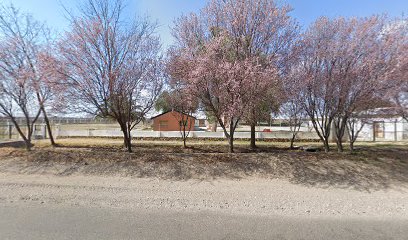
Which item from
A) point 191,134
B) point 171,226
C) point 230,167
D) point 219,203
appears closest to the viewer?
point 171,226

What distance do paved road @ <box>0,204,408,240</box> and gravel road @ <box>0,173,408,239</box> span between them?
0.06 ft

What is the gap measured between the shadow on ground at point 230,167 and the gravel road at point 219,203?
42 cm

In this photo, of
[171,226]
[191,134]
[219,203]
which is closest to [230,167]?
[219,203]

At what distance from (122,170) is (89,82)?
10.3 feet

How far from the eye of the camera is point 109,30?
852cm

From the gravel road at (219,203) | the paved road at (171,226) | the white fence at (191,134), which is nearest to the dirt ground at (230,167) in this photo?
the gravel road at (219,203)

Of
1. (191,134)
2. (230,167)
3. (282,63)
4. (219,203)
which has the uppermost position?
(282,63)

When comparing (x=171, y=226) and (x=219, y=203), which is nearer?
(x=171, y=226)

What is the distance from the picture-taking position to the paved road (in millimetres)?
3713

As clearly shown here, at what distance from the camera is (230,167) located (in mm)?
7539

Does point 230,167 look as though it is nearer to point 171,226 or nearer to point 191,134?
point 171,226

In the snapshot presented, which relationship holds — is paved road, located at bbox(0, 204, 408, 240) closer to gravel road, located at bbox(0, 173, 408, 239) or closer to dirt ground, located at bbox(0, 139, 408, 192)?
gravel road, located at bbox(0, 173, 408, 239)

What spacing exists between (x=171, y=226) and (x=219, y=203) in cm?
146

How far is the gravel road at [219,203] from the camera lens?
4.10m
